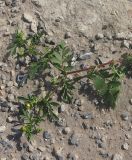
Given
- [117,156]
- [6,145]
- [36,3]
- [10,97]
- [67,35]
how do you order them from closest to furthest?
[117,156]
[6,145]
[10,97]
[67,35]
[36,3]

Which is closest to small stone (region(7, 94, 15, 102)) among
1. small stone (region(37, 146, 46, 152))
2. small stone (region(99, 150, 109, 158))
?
small stone (region(37, 146, 46, 152))

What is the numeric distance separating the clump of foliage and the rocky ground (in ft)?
0.32

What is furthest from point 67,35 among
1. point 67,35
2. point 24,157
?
point 24,157

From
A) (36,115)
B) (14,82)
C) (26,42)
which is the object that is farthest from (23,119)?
(26,42)

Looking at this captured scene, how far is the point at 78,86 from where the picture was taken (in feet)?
16.3

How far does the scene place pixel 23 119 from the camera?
15.9ft

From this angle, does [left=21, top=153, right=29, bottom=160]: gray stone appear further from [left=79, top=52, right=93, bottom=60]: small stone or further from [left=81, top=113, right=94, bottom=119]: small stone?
[left=79, top=52, right=93, bottom=60]: small stone

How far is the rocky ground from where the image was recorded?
475 cm

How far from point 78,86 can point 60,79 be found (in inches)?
8.2

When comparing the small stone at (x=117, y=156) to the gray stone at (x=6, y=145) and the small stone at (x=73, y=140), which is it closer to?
the small stone at (x=73, y=140)

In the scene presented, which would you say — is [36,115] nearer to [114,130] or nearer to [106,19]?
[114,130]

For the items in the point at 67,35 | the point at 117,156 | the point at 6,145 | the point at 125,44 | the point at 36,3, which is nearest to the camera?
the point at 117,156

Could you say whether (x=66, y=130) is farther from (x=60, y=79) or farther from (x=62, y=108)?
(x=60, y=79)

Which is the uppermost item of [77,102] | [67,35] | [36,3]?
[36,3]
